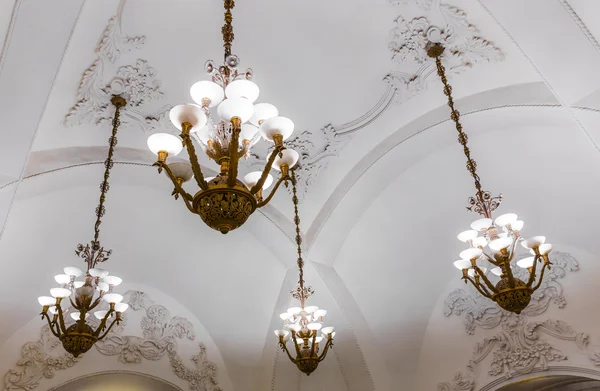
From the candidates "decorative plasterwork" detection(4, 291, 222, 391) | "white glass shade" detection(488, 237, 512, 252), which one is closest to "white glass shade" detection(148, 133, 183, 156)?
"white glass shade" detection(488, 237, 512, 252)

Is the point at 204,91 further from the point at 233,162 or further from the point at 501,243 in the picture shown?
the point at 501,243

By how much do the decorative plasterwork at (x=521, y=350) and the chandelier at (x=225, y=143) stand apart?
5.04m

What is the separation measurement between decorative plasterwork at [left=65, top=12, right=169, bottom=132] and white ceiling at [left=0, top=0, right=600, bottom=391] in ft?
0.15

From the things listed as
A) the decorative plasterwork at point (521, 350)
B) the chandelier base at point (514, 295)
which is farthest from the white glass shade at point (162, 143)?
the decorative plasterwork at point (521, 350)

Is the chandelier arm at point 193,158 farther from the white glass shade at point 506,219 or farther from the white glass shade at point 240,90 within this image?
the white glass shade at point 506,219

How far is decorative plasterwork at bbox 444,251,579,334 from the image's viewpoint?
6.39m

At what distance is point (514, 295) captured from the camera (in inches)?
155

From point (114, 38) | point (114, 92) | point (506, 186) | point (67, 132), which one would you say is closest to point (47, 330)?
point (67, 132)

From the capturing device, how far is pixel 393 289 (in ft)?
24.4

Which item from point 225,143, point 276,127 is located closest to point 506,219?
point 276,127

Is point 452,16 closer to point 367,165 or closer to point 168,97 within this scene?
point 367,165

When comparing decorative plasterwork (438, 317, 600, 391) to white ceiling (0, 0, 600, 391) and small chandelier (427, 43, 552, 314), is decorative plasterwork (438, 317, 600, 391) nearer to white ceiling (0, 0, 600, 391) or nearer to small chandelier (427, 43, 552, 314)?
white ceiling (0, 0, 600, 391)

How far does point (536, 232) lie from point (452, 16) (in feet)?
10.7

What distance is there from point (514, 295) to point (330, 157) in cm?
327
